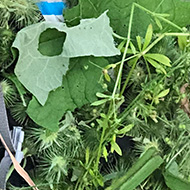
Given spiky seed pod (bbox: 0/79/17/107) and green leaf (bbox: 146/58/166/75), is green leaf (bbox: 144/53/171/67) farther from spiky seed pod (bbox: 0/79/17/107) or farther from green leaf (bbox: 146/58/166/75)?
spiky seed pod (bbox: 0/79/17/107)

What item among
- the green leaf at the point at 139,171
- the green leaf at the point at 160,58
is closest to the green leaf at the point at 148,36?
the green leaf at the point at 160,58

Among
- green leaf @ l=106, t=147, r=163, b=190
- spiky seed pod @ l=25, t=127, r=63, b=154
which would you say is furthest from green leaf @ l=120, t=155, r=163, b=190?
spiky seed pod @ l=25, t=127, r=63, b=154

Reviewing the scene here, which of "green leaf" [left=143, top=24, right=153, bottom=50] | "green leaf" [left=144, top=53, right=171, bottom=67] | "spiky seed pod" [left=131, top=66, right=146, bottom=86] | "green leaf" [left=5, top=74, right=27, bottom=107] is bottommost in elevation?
"spiky seed pod" [left=131, top=66, right=146, bottom=86]

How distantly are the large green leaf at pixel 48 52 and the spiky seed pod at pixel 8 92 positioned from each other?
23mm

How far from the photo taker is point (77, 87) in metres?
0.60

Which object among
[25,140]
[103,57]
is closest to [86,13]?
[103,57]

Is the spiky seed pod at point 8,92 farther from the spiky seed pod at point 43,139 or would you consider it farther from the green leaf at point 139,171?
the green leaf at point 139,171

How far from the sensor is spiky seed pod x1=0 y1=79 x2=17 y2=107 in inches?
22.6

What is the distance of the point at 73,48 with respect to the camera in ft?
1.86

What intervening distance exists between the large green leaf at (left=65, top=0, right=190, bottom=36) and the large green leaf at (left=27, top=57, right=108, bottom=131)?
0.06 meters

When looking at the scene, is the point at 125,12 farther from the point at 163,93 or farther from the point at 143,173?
the point at 143,173

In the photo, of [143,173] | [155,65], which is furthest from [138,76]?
[143,173]

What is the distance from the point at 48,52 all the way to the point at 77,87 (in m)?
0.07

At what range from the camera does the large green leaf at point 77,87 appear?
1.95ft
